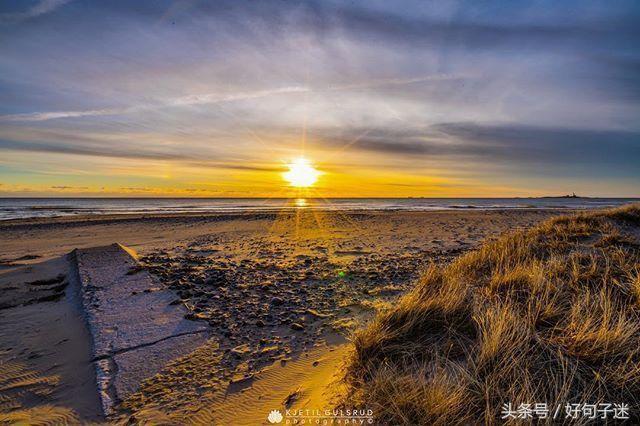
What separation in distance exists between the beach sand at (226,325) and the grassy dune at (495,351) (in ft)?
2.24

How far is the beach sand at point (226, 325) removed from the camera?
3.10 meters

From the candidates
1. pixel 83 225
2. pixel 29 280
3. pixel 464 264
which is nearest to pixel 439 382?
pixel 464 264

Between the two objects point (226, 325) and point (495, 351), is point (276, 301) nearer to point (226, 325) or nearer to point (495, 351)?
point (226, 325)

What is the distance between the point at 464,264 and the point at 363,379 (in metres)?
3.86

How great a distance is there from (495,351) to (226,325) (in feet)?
11.8

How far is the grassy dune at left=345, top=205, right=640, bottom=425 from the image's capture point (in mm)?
2328

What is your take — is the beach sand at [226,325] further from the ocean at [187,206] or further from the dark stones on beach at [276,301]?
the ocean at [187,206]

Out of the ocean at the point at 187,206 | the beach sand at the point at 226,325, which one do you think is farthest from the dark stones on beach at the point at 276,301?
the ocean at the point at 187,206

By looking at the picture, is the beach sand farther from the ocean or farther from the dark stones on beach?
the ocean

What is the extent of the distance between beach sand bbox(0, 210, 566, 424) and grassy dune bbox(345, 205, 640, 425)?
68 centimetres

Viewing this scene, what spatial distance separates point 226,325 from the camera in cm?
476

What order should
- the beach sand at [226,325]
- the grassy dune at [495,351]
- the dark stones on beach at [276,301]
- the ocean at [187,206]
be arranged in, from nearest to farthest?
the grassy dune at [495,351] → the beach sand at [226,325] → the dark stones on beach at [276,301] → the ocean at [187,206]

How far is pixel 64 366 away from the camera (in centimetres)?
372

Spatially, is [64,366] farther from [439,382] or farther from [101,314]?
[439,382]
